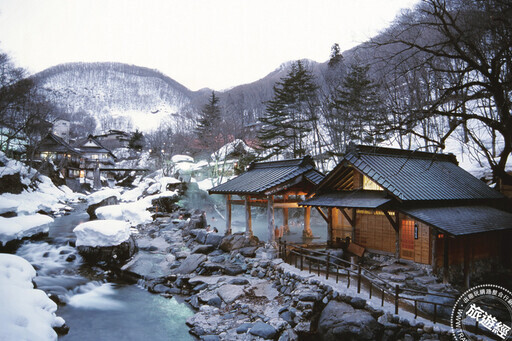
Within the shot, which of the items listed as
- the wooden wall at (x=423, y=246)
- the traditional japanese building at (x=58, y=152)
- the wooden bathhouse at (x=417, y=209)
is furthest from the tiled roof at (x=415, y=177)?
the traditional japanese building at (x=58, y=152)

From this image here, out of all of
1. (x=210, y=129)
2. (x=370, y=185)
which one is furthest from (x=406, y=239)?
(x=210, y=129)

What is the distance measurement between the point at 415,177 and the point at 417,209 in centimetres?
256

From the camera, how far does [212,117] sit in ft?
143

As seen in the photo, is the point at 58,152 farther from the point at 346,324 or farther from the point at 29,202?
the point at 346,324

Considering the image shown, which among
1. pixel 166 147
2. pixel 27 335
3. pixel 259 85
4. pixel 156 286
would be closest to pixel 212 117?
pixel 166 147

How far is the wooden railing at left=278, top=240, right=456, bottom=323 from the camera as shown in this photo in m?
7.71

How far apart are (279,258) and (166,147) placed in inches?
1521

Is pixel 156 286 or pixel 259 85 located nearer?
pixel 156 286

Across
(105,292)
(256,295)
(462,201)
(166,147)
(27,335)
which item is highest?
(166,147)

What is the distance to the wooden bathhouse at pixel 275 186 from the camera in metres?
14.6

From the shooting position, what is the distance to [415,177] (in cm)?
1295

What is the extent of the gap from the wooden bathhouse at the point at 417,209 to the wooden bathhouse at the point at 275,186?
1.51 meters

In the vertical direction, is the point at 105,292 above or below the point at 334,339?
below

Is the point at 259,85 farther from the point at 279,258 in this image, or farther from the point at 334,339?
the point at 334,339
